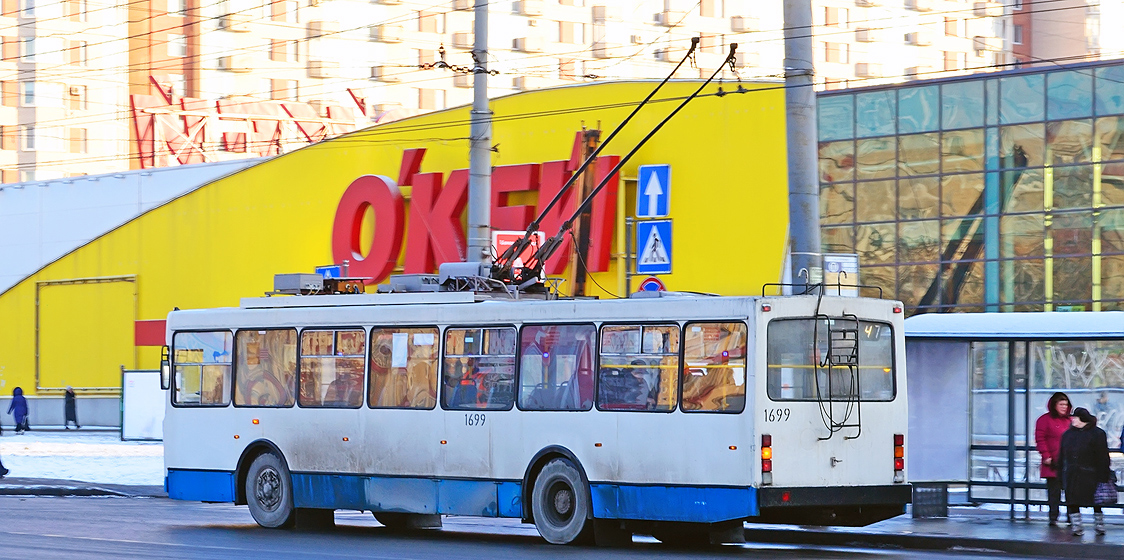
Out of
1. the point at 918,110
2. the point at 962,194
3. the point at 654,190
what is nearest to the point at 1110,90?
the point at 962,194

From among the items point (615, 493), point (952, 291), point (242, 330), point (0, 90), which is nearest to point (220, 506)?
point (242, 330)

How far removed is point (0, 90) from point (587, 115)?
203 feet

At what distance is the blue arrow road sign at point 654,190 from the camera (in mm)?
33125

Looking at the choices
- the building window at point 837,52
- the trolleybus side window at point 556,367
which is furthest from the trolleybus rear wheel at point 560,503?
the building window at point 837,52

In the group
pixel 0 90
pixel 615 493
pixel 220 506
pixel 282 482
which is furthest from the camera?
pixel 0 90

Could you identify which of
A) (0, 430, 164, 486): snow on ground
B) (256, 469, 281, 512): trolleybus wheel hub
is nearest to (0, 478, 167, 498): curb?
(0, 430, 164, 486): snow on ground

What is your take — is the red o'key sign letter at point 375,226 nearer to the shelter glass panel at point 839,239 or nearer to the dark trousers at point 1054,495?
the shelter glass panel at point 839,239

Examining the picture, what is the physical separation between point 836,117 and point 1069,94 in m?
4.61

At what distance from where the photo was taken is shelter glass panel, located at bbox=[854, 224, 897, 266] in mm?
32000

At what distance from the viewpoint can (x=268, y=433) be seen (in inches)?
738

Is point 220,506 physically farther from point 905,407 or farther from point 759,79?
point 759,79

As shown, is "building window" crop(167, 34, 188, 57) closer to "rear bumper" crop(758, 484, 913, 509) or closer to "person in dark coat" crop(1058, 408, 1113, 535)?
"person in dark coat" crop(1058, 408, 1113, 535)

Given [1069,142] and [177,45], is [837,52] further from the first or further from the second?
[1069,142]

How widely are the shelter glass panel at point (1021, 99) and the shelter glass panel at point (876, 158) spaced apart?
89.3 inches
